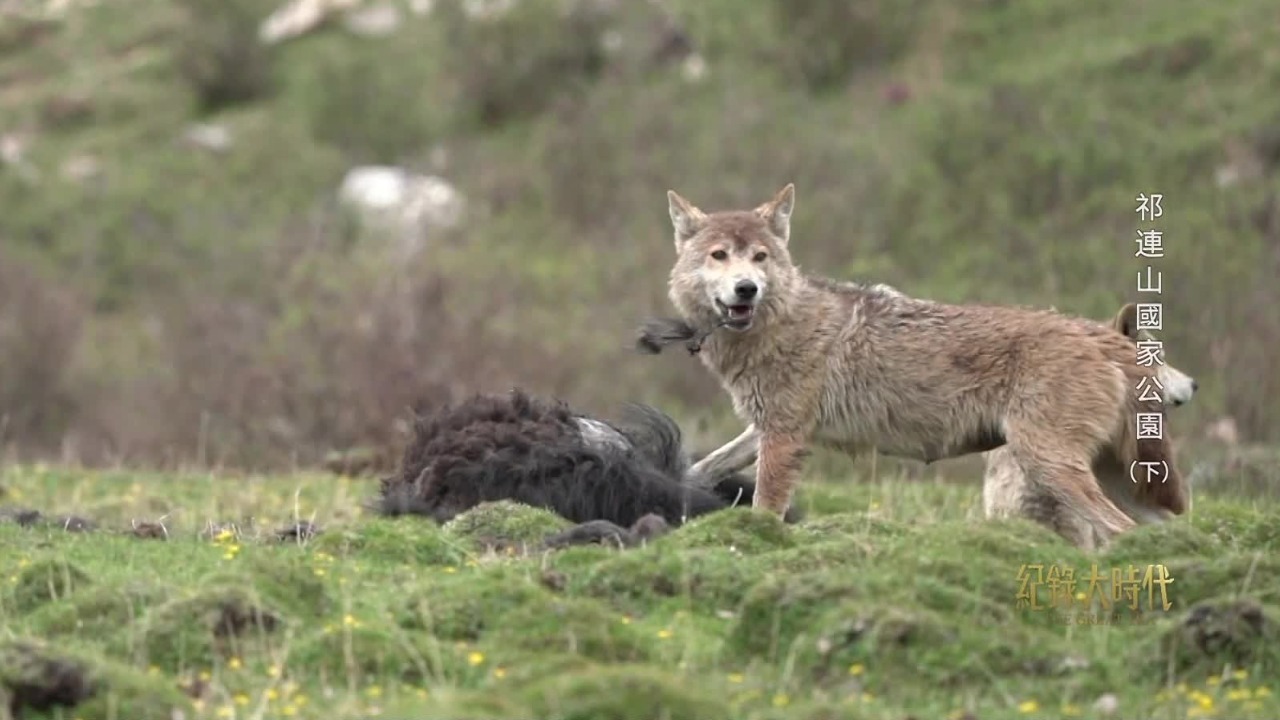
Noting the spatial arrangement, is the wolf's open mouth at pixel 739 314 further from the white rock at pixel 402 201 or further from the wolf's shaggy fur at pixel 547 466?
the white rock at pixel 402 201

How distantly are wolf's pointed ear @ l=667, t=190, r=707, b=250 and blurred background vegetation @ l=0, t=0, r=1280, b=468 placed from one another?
7800mm

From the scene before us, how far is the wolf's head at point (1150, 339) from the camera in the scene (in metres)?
11.0

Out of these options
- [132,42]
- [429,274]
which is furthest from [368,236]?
[132,42]

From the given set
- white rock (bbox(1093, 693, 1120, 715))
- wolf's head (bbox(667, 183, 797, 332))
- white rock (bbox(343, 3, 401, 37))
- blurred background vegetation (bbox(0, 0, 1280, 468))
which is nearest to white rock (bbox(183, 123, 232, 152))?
blurred background vegetation (bbox(0, 0, 1280, 468))

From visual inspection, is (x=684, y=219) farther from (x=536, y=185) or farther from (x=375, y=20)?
(x=375, y=20)

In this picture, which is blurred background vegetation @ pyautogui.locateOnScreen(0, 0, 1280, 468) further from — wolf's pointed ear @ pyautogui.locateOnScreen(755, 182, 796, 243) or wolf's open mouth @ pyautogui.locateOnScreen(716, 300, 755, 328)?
wolf's open mouth @ pyautogui.locateOnScreen(716, 300, 755, 328)

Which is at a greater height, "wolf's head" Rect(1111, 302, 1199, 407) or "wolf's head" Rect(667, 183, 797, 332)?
"wolf's head" Rect(667, 183, 797, 332)

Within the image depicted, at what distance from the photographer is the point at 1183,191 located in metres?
30.8

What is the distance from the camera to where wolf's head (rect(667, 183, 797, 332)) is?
1135 cm

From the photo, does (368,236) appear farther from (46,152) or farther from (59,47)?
(59,47)

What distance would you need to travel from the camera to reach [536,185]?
36688 mm

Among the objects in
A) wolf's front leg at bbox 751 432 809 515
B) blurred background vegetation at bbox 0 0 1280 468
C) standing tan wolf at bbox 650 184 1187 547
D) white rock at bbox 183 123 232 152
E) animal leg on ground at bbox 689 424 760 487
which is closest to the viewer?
standing tan wolf at bbox 650 184 1187 547

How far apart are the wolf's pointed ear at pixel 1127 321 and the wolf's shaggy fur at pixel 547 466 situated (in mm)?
2468

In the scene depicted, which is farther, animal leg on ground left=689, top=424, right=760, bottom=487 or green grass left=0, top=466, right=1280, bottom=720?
animal leg on ground left=689, top=424, right=760, bottom=487
